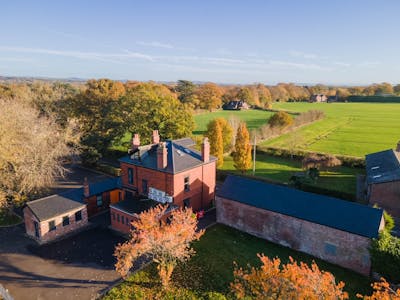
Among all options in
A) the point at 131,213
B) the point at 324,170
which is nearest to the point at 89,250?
the point at 131,213

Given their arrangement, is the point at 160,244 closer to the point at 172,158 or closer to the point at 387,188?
the point at 172,158

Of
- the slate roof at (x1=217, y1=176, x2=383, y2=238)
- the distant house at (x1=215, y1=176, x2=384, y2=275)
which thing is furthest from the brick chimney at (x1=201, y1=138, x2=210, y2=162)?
the distant house at (x1=215, y1=176, x2=384, y2=275)

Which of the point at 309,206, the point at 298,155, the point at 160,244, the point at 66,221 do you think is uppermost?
the point at 309,206

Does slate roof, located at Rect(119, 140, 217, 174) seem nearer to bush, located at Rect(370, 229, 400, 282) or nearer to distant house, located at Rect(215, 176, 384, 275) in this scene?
distant house, located at Rect(215, 176, 384, 275)

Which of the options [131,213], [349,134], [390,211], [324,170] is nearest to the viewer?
[131,213]

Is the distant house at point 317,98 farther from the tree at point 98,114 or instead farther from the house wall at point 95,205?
the house wall at point 95,205

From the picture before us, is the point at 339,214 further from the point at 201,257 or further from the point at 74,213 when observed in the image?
the point at 74,213

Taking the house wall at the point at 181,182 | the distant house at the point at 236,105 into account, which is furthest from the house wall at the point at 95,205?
the distant house at the point at 236,105

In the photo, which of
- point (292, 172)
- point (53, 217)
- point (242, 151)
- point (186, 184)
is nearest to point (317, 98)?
point (292, 172)
